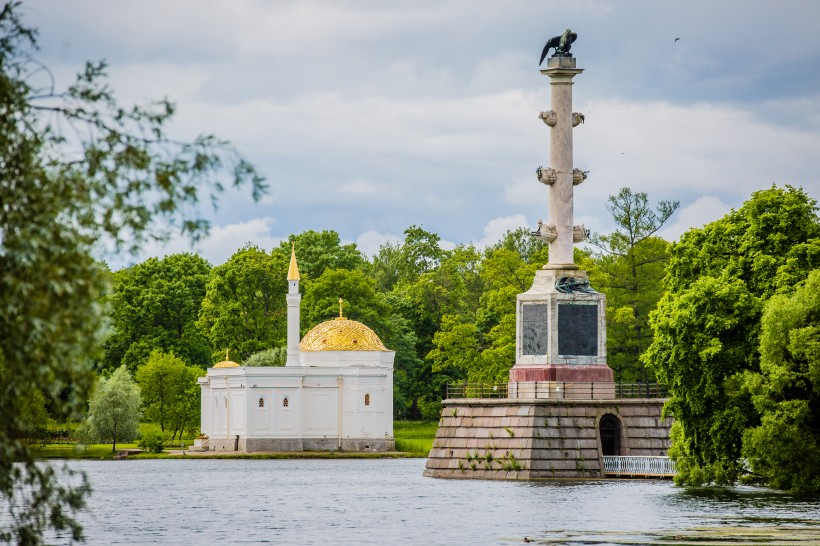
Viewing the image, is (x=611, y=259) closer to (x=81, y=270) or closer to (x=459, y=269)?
(x=459, y=269)

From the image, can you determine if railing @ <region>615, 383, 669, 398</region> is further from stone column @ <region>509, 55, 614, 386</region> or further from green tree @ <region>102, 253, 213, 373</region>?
green tree @ <region>102, 253, 213, 373</region>

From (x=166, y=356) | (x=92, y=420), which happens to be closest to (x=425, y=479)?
(x=92, y=420)

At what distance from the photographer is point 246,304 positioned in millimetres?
111062

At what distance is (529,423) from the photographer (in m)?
57.9

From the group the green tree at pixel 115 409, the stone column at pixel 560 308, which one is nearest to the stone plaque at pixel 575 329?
the stone column at pixel 560 308

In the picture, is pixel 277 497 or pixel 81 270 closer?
pixel 81 270

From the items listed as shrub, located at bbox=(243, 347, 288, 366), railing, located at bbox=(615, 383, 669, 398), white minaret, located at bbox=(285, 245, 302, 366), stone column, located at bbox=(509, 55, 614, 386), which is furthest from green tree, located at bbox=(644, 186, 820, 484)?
shrub, located at bbox=(243, 347, 288, 366)

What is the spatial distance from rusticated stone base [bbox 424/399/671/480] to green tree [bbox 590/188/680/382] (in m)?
26.9

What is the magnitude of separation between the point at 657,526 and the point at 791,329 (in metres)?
10.1

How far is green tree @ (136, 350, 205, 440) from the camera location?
4154 inches

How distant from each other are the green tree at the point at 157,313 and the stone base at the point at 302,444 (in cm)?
1853

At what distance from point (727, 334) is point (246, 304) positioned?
62.9m

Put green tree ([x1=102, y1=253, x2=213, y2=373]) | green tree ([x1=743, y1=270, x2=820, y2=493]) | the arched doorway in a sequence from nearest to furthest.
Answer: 1. green tree ([x1=743, y1=270, x2=820, y2=493])
2. the arched doorway
3. green tree ([x1=102, y1=253, x2=213, y2=373])

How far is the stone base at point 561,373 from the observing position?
199 feet
